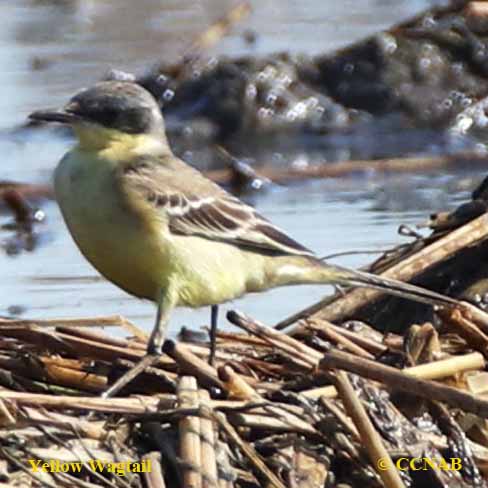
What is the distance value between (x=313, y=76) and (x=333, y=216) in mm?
3571

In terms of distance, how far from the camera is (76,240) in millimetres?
6645

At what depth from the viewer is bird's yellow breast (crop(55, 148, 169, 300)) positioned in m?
6.56

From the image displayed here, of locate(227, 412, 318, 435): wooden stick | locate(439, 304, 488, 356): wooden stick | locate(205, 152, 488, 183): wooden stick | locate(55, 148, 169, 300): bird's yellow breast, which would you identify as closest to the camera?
locate(227, 412, 318, 435): wooden stick

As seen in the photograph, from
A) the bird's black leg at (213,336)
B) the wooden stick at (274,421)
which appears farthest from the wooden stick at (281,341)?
the wooden stick at (274,421)

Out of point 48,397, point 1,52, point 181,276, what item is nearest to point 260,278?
point 181,276

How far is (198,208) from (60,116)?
0.62 m

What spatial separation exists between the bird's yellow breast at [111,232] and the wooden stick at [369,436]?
102cm

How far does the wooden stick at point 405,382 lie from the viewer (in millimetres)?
5773

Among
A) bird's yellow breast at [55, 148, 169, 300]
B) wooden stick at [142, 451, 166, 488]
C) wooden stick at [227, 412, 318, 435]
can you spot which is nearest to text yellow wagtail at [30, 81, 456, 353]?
bird's yellow breast at [55, 148, 169, 300]

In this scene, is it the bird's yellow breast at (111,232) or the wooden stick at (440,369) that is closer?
the wooden stick at (440,369)

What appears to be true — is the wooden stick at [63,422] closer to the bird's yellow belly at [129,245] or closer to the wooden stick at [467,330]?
the bird's yellow belly at [129,245]

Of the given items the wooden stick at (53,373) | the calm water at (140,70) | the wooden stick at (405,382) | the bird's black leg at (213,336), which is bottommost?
the calm water at (140,70)

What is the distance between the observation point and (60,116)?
686cm

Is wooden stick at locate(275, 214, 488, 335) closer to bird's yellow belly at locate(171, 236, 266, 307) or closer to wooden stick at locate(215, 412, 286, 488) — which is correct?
bird's yellow belly at locate(171, 236, 266, 307)
